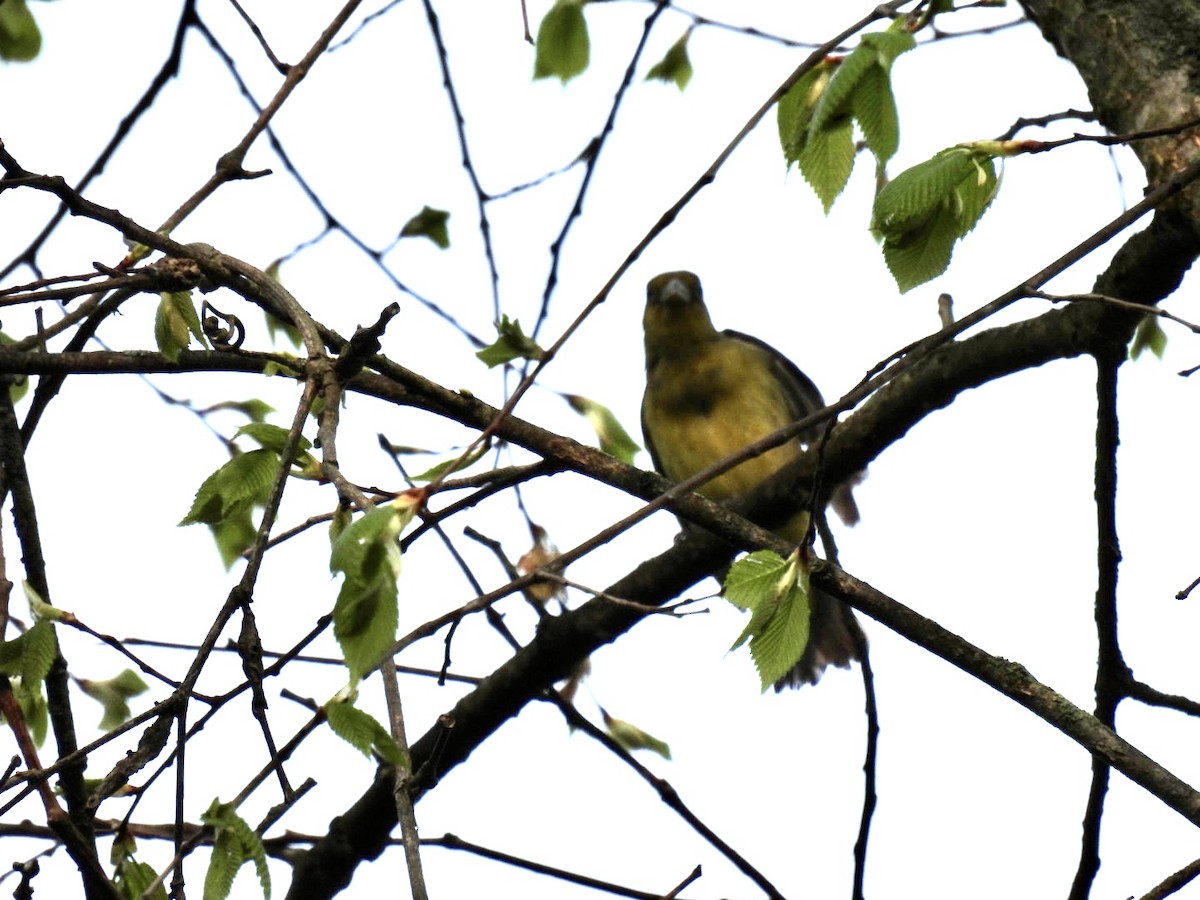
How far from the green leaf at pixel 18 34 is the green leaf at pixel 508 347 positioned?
232 cm

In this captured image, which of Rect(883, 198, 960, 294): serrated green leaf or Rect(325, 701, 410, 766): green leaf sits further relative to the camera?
Rect(883, 198, 960, 294): serrated green leaf

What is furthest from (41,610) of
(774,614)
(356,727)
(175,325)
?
(774,614)

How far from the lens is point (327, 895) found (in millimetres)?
4273

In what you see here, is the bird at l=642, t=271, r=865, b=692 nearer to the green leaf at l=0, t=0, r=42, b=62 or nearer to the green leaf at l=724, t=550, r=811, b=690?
the green leaf at l=0, t=0, r=42, b=62

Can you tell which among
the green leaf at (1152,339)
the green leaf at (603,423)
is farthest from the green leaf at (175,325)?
the green leaf at (1152,339)

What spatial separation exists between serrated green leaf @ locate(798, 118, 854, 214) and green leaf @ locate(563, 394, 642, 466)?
155 cm

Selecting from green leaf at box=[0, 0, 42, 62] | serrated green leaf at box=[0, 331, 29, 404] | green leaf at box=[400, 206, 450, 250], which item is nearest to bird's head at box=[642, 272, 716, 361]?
green leaf at box=[400, 206, 450, 250]

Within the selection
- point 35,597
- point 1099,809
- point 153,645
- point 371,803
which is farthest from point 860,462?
point 35,597

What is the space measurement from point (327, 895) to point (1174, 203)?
112 inches

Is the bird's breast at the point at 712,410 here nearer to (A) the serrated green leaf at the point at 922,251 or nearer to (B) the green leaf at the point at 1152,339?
(B) the green leaf at the point at 1152,339

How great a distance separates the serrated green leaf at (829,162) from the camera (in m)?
2.25

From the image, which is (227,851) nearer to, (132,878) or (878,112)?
(132,878)

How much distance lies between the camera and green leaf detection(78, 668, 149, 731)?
3.79 meters

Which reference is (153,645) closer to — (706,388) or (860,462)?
(860,462)
